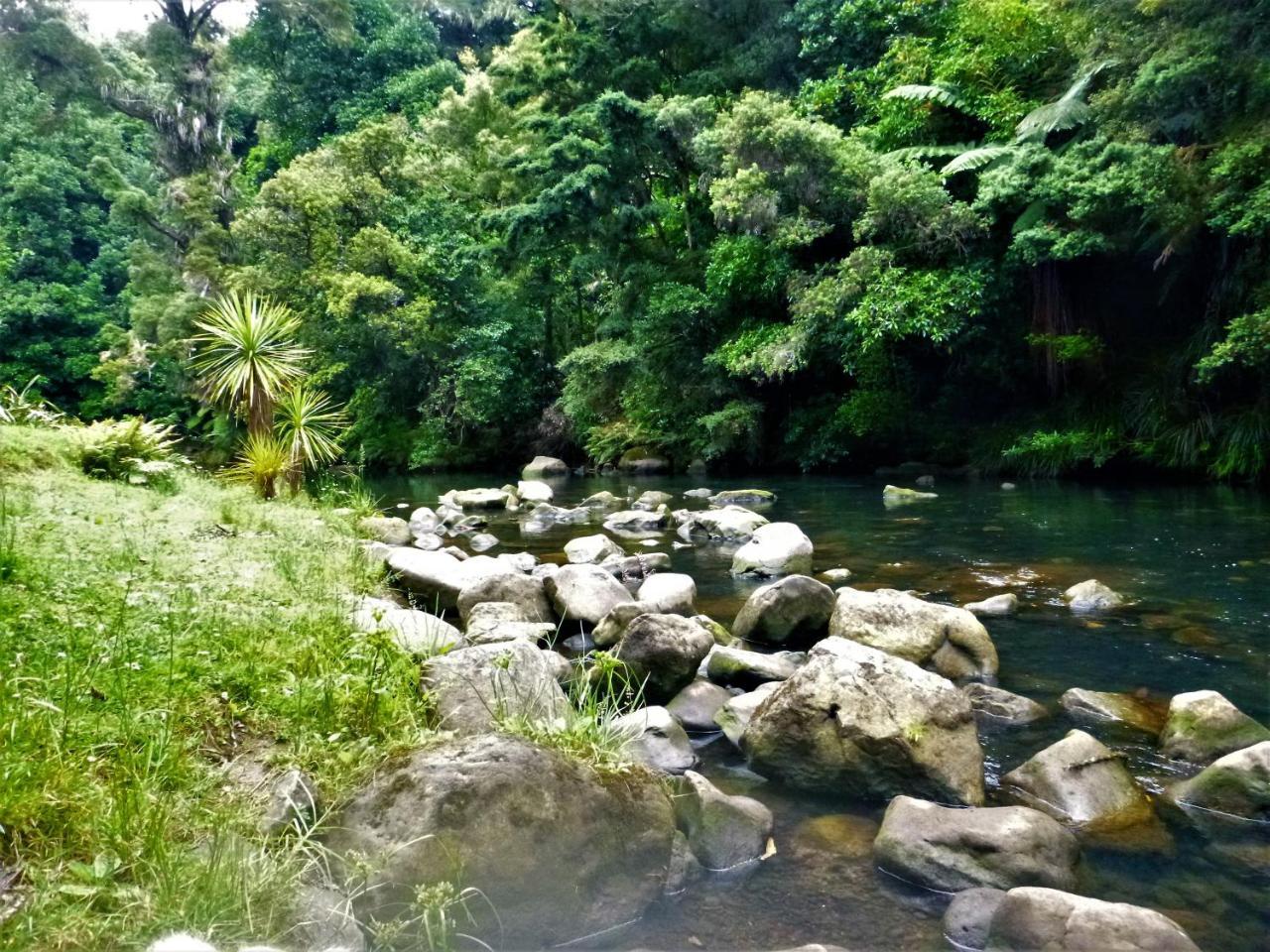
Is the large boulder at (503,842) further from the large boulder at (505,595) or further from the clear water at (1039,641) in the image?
the large boulder at (505,595)

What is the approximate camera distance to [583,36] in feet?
67.6

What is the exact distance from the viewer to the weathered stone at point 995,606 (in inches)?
243

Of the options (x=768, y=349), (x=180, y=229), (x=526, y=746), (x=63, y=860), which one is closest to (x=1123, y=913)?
(x=526, y=746)

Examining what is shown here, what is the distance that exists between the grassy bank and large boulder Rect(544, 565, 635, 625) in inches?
59.6


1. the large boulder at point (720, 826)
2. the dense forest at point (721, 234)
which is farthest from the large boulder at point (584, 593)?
the dense forest at point (721, 234)

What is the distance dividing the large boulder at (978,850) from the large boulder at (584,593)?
3142 millimetres

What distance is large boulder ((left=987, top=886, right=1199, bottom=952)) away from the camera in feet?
7.68

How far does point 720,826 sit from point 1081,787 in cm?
155

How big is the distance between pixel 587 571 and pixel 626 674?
1922mm

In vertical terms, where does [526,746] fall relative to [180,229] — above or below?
below

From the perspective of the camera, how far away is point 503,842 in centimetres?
250

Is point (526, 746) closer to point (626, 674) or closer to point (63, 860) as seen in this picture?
point (63, 860)

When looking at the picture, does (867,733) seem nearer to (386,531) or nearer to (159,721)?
(159,721)

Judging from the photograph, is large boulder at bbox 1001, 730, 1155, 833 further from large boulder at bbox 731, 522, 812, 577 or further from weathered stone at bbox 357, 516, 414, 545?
weathered stone at bbox 357, 516, 414, 545
